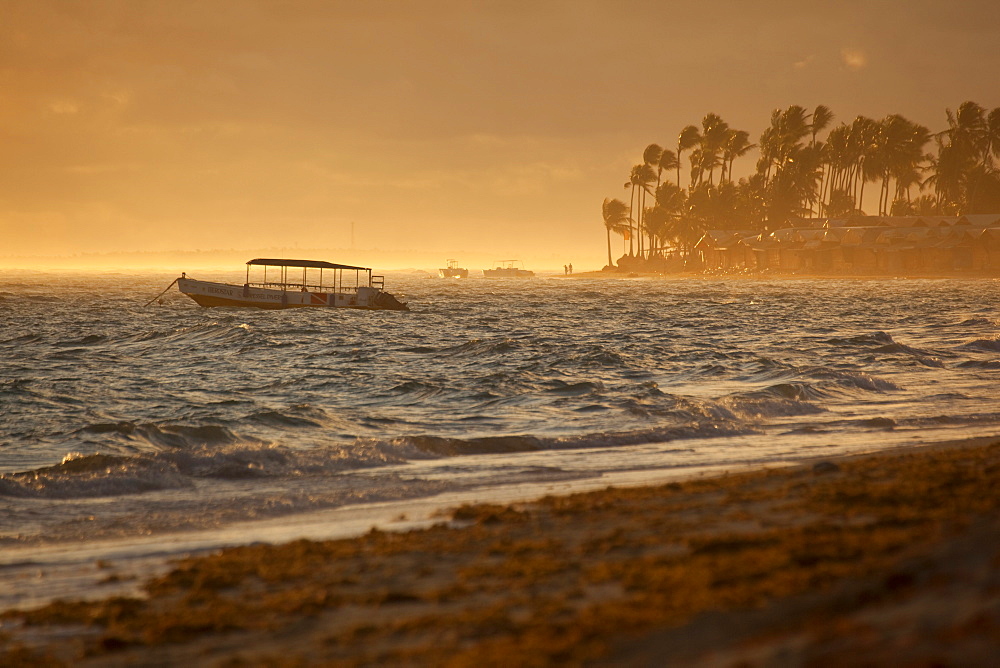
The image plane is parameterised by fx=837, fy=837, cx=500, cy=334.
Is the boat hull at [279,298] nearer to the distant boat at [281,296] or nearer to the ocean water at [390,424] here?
the distant boat at [281,296]

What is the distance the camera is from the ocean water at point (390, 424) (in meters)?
9.42

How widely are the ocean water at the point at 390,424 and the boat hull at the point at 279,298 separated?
30.2m

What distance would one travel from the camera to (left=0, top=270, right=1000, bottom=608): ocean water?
371 inches

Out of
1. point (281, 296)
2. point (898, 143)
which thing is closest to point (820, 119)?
point (898, 143)

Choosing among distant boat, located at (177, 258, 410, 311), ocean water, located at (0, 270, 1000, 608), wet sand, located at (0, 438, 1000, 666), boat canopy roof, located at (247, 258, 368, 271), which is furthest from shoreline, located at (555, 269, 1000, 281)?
wet sand, located at (0, 438, 1000, 666)

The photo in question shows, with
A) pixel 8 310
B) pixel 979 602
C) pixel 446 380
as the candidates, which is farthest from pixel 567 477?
pixel 8 310

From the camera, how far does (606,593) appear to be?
555 centimetres

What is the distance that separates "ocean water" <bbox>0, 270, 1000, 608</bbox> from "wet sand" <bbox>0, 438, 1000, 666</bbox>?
110 centimetres

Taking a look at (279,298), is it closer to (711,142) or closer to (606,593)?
(606,593)

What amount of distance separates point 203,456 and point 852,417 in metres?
11.5

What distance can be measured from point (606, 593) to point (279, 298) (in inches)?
2551

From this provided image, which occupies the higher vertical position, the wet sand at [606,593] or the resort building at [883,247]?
the resort building at [883,247]

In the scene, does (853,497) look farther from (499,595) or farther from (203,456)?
(203,456)

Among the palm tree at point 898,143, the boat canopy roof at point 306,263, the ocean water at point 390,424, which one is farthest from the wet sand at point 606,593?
the palm tree at point 898,143
